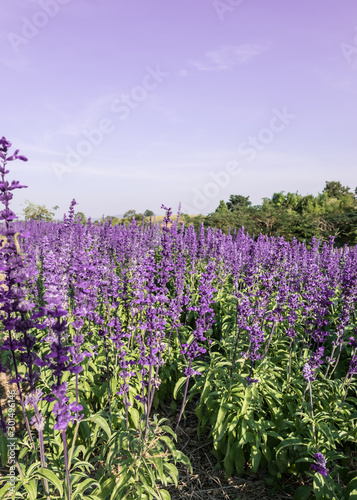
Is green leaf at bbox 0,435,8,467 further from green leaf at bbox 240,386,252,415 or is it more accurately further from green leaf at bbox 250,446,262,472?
green leaf at bbox 250,446,262,472

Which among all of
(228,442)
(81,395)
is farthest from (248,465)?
(81,395)

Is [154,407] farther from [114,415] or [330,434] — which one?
[330,434]

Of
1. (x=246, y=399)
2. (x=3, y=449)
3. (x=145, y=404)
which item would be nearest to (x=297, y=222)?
(x=246, y=399)

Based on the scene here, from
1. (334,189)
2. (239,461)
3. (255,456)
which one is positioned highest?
(334,189)

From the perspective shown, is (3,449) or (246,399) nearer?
(3,449)

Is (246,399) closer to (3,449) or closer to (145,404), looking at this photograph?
(145,404)

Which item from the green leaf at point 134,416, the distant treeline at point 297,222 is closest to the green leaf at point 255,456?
the green leaf at point 134,416

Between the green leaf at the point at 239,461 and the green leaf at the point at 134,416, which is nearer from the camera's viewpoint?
the green leaf at the point at 239,461

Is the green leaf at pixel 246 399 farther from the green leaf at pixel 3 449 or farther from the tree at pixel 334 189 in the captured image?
the tree at pixel 334 189

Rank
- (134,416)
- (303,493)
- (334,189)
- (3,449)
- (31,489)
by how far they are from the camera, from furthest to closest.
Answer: (334,189) → (134,416) → (303,493) → (3,449) → (31,489)

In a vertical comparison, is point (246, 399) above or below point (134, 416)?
above

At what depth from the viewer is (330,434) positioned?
3373 mm

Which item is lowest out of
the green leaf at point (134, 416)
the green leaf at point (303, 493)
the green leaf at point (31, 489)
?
the green leaf at point (303, 493)

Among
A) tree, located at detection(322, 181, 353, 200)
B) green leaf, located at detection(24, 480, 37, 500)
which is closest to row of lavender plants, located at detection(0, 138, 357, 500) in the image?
green leaf, located at detection(24, 480, 37, 500)
